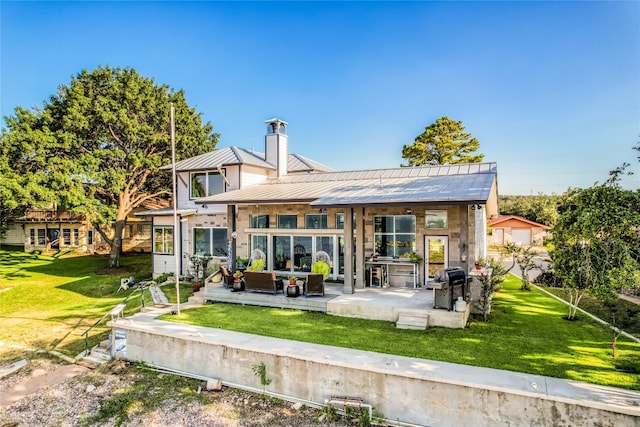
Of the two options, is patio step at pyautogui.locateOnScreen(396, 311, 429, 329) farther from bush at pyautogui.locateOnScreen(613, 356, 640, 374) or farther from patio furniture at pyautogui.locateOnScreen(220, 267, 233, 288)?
patio furniture at pyautogui.locateOnScreen(220, 267, 233, 288)

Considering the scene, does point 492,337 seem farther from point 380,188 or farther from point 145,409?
point 145,409

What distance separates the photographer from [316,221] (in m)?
14.6

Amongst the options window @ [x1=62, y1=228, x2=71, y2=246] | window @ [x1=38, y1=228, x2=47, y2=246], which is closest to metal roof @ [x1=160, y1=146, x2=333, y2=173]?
window @ [x1=62, y1=228, x2=71, y2=246]

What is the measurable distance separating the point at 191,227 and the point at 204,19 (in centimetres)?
959

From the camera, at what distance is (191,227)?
714 inches

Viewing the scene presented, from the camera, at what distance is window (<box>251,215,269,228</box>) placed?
15625 millimetres

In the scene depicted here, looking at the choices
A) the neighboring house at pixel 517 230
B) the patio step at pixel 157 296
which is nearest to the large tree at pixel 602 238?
the patio step at pixel 157 296

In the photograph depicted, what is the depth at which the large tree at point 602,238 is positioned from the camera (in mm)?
8125

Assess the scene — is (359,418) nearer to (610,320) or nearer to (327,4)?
(610,320)

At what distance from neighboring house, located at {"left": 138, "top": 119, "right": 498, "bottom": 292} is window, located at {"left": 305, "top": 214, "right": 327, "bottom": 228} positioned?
0.04 m

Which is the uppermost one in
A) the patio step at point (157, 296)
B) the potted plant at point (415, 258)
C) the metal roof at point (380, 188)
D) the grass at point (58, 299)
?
the metal roof at point (380, 188)

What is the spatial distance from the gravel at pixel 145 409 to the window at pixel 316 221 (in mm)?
7373

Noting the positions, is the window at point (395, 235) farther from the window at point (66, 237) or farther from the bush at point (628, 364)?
the window at point (66, 237)

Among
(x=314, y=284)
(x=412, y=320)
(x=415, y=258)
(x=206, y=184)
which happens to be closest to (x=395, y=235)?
(x=415, y=258)
